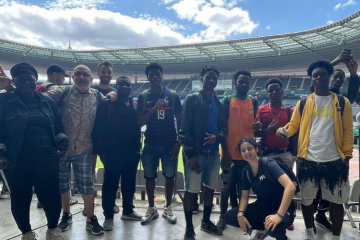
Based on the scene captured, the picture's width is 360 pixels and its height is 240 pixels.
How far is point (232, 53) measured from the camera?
32156 millimetres

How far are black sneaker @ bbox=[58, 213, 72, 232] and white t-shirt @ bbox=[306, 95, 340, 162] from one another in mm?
3091

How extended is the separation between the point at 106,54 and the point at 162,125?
1367 inches

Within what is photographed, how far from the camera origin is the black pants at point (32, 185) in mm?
2834

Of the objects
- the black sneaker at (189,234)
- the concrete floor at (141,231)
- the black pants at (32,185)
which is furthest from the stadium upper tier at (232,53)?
the black pants at (32,185)

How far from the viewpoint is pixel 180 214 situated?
13.4 feet

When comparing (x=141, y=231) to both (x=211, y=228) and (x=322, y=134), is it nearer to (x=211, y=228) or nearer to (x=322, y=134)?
(x=211, y=228)

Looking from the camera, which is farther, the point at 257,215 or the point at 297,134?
the point at 297,134

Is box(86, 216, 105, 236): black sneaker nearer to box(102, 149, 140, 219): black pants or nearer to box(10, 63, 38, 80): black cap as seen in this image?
box(102, 149, 140, 219): black pants

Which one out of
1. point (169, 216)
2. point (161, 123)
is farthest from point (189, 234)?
point (161, 123)

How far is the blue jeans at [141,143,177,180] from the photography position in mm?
3721

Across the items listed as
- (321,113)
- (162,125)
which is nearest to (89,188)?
(162,125)

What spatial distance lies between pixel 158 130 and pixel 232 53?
3027 cm

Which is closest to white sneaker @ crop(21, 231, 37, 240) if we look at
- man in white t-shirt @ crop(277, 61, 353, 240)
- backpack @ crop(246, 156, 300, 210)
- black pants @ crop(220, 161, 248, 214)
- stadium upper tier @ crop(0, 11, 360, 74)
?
black pants @ crop(220, 161, 248, 214)

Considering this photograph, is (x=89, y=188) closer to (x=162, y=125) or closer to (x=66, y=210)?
(x=66, y=210)
